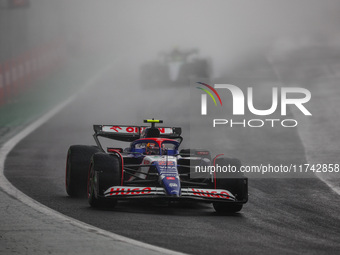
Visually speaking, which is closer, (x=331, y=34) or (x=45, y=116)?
(x=45, y=116)

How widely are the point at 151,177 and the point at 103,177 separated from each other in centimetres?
93

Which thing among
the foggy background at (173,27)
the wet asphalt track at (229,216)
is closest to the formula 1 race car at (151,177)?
the wet asphalt track at (229,216)

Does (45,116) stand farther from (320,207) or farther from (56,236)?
(56,236)

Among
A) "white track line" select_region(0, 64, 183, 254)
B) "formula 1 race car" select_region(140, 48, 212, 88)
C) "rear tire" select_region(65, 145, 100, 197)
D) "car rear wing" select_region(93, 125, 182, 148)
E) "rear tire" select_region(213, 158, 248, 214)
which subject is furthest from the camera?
"formula 1 race car" select_region(140, 48, 212, 88)

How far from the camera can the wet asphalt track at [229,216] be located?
26.5ft

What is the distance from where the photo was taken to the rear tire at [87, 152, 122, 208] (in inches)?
415


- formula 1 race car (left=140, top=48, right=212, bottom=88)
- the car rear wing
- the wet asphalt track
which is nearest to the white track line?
the wet asphalt track

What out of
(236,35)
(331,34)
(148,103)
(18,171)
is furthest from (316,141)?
(236,35)

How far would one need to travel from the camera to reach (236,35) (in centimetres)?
6053

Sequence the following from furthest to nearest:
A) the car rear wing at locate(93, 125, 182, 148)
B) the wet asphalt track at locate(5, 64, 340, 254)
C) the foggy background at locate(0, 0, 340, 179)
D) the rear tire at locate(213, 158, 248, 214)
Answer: the foggy background at locate(0, 0, 340, 179) < the car rear wing at locate(93, 125, 182, 148) < the rear tire at locate(213, 158, 248, 214) < the wet asphalt track at locate(5, 64, 340, 254)

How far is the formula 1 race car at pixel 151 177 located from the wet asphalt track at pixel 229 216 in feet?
0.74

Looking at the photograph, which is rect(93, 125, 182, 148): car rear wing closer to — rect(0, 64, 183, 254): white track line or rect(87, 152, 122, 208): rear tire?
rect(0, 64, 183, 254): white track line

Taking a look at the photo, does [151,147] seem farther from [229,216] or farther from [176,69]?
[176,69]

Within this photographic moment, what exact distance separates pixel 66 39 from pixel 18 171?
3011 centimetres
